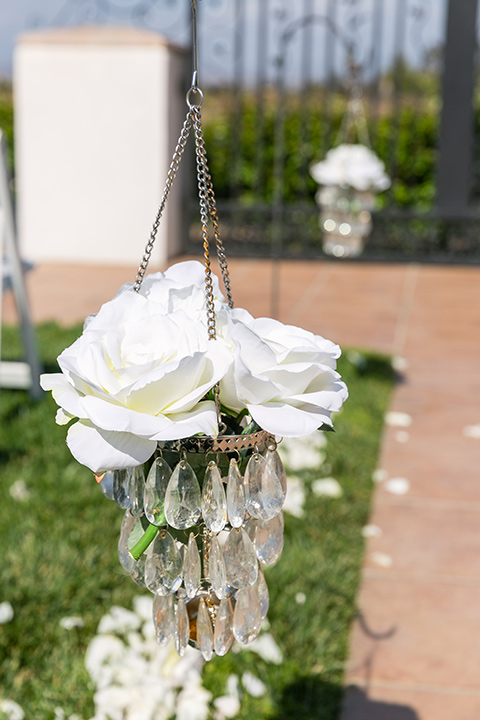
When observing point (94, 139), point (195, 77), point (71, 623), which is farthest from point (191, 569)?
point (94, 139)

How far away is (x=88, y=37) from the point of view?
7.55 meters

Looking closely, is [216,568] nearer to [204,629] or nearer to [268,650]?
[204,629]

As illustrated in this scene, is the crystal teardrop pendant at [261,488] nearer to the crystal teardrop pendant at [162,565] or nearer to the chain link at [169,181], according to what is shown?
the crystal teardrop pendant at [162,565]

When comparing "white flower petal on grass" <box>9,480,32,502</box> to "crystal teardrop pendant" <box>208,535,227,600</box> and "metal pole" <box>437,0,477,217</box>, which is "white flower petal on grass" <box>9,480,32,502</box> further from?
"metal pole" <box>437,0,477,217</box>

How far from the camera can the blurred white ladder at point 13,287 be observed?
3242 millimetres

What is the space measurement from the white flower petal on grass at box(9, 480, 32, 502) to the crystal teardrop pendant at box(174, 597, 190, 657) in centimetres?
173

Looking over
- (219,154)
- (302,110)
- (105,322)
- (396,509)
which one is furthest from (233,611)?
(219,154)

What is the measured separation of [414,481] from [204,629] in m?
2.19

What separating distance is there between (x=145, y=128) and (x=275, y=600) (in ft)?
20.1

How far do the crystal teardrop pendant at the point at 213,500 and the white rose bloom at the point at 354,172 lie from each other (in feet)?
10.0

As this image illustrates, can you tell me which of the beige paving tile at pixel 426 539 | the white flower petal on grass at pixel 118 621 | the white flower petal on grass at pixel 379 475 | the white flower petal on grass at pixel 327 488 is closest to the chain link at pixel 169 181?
the white flower petal on grass at pixel 118 621

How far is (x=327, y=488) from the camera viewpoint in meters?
2.93

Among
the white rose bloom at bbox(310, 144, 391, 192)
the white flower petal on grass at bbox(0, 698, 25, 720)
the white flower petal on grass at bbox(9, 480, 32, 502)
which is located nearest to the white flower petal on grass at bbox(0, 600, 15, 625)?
the white flower petal on grass at bbox(0, 698, 25, 720)

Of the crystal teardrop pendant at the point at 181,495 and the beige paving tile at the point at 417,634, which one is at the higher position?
the crystal teardrop pendant at the point at 181,495
